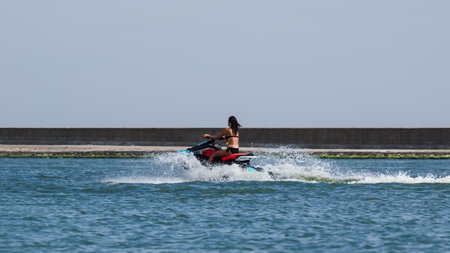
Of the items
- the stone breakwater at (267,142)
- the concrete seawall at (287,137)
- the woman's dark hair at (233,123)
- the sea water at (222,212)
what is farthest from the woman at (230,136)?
the concrete seawall at (287,137)

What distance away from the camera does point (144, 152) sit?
137 ft

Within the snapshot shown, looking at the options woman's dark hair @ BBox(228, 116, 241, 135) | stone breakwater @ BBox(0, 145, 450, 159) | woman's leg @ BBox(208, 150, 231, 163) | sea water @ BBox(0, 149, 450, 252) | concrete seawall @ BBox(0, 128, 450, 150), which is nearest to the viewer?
sea water @ BBox(0, 149, 450, 252)

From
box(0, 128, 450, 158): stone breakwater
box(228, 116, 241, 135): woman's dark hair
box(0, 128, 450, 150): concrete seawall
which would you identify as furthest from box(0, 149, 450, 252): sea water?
box(0, 128, 450, 150): concrete seawall

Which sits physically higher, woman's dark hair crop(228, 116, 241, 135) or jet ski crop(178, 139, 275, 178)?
woman's dark hair crop(228, 116, 241, 135)

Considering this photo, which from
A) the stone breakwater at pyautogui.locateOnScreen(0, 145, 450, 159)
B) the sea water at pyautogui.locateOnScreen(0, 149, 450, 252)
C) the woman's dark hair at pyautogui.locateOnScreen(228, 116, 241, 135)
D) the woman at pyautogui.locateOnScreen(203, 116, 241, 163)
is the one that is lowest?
the sea water at pyautogui.locateOnScreen(0, 149, 450, 252)

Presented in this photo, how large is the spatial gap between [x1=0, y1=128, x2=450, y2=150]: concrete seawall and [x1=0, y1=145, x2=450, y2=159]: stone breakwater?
0.93 meters

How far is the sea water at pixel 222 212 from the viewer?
13281 millimetres

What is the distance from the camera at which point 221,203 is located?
18.2 metres

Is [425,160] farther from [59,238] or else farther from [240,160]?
[59,238]

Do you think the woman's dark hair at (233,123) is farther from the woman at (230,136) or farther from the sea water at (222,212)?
the sea water at (222,212)

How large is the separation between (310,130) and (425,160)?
770 cm

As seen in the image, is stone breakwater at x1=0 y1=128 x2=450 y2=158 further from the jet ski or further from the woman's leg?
the woman's leg

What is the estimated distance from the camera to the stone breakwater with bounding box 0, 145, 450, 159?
40.5 m

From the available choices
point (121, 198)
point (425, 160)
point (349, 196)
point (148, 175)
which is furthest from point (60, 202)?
point (425, 160)
